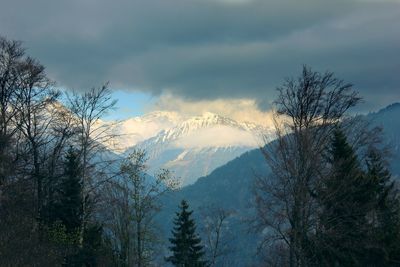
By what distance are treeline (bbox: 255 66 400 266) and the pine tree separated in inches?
1029

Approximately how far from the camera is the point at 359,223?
30.4 m

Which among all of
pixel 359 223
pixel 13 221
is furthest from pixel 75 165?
pixel 359 223

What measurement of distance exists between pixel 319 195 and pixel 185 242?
34020 millimetres

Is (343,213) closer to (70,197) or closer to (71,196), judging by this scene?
(71,196)

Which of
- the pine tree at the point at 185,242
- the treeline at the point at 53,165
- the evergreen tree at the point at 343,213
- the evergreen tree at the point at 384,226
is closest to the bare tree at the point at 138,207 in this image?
the treeline at the point at 53,165

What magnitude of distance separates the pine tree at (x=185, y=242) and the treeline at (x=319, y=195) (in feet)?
85.7

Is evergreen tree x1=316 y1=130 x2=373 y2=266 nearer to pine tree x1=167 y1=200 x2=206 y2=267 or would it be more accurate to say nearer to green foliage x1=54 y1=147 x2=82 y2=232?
green foliage x1=54 y1=147 x2=82 y2=232

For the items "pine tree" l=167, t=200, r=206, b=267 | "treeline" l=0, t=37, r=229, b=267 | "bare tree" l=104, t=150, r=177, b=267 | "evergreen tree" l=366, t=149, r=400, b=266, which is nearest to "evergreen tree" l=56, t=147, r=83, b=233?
"treeline" l=0, t=37, r=229, b=267

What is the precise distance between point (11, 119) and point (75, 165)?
21.5 ft

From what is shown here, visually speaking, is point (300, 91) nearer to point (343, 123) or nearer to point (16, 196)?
point (343, 123)

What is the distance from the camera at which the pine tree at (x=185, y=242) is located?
58812 millimetres

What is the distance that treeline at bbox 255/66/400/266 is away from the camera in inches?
1080

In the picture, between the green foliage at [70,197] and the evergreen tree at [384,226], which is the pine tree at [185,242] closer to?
the green foliage at [70,197]

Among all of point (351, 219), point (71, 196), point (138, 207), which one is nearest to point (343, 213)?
point (351, 219)
